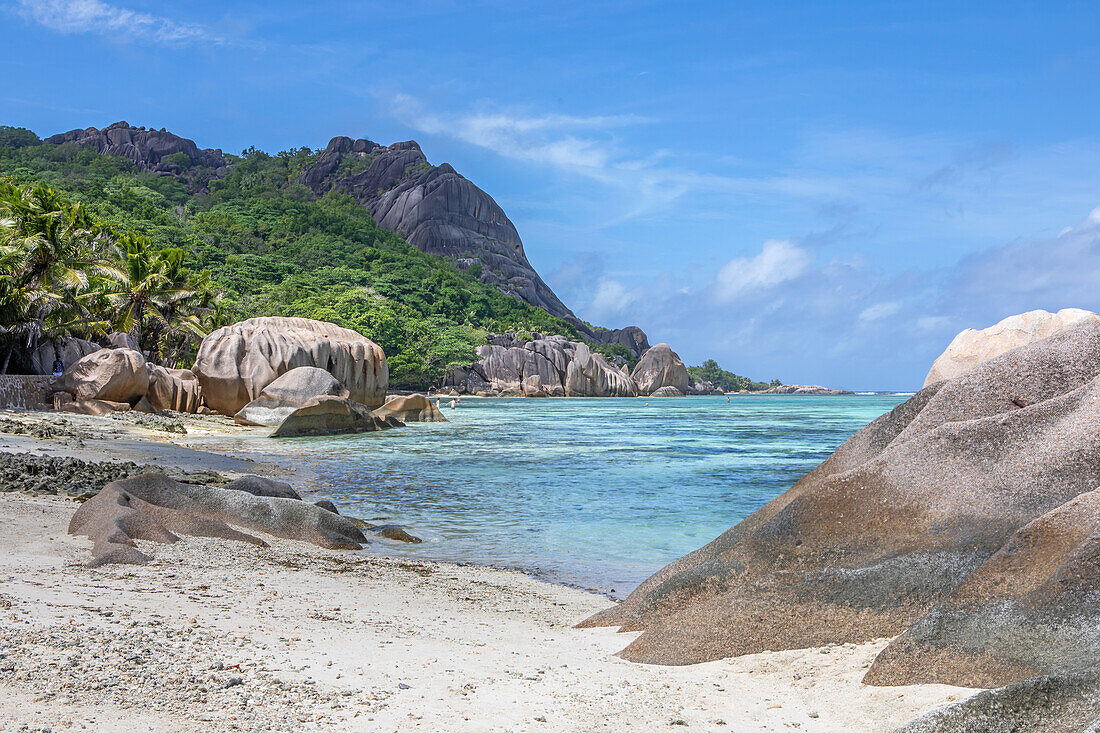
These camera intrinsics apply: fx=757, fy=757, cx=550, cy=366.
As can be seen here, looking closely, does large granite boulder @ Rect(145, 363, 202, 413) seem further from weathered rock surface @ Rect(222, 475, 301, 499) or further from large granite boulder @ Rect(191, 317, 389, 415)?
weathered rock surface @ Rect(222, 475, 301, 499)

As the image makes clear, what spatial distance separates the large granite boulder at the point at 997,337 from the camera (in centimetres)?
1556

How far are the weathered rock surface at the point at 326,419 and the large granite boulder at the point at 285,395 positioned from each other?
156 centimetres

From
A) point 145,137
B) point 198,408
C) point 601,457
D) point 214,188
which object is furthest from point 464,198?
point 601,457

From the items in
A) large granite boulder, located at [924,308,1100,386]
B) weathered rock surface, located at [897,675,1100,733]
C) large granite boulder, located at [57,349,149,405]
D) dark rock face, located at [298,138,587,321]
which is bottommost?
weathered rock surface, located at [897,675,1100,733]

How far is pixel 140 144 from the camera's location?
129875 millimetres

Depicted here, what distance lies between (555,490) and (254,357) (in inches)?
707

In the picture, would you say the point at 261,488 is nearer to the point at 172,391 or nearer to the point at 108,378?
the point at 108,378

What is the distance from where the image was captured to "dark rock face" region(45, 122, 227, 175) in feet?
413

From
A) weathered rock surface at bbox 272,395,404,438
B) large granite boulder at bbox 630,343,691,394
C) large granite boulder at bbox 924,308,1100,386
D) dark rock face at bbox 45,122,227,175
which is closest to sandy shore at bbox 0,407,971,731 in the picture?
large granite boulder at bbox 924,308,1100,386

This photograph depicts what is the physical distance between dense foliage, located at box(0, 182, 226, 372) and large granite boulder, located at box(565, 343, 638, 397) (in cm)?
4862

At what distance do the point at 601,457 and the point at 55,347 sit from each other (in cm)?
2118

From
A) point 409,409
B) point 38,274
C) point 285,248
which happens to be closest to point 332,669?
point 38,274

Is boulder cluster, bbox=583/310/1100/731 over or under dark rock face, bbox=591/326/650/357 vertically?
under

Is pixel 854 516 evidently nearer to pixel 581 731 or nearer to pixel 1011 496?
pixel 1011 496
